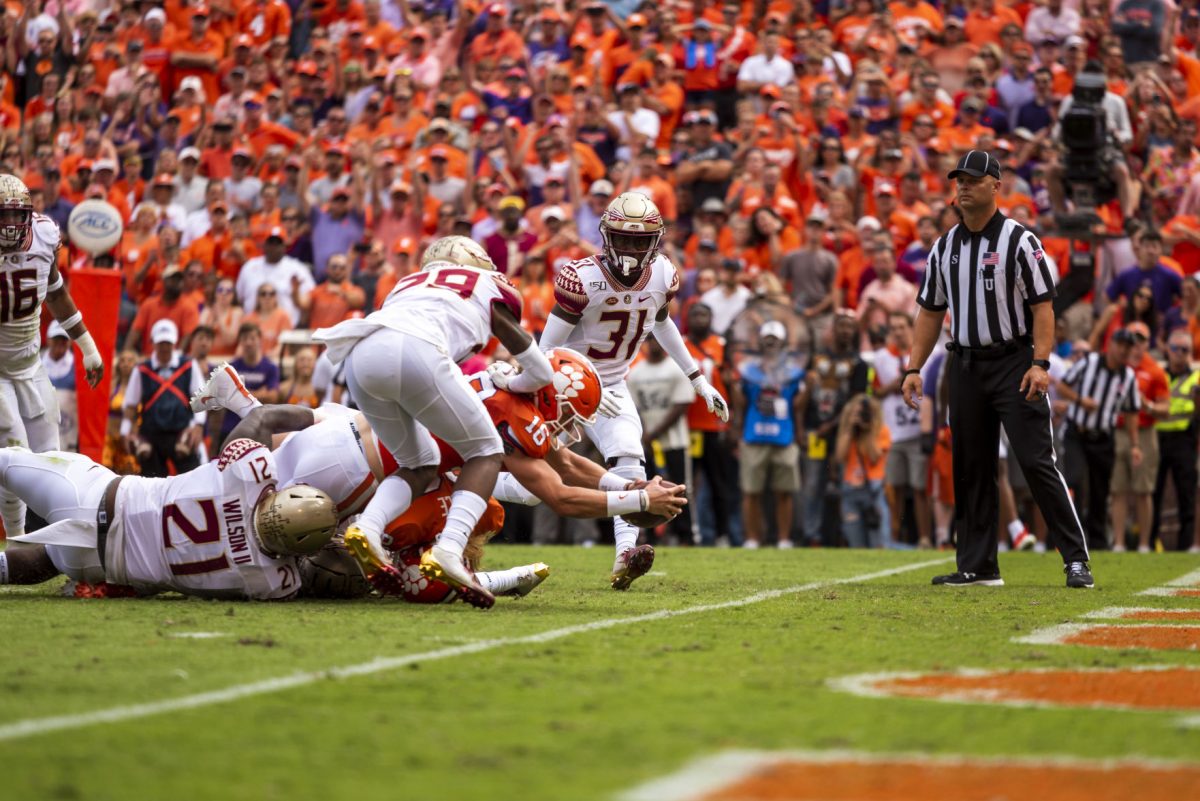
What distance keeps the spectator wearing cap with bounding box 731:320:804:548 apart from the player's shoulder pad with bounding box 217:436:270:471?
7348 mm

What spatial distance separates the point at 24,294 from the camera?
8.57 metres

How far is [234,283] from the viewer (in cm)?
1534

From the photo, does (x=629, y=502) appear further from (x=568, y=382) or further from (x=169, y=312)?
(x=169, y=312)

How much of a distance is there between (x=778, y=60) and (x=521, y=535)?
5696 millimetres

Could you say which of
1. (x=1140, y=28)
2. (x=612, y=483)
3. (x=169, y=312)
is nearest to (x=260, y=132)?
(x=169, y=312)

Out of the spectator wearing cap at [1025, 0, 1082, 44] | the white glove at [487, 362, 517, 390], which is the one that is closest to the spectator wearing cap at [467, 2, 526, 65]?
the spectator wearing cap at [1025, 0, 1082, 44]

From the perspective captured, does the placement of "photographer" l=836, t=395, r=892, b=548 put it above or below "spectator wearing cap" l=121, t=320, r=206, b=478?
below

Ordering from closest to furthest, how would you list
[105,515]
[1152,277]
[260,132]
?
[105,515], [1152,277], [260,132]

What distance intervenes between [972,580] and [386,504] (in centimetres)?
339

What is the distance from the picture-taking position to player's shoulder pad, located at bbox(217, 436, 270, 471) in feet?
21.5

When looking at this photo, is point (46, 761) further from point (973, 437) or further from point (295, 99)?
point (295, 99)

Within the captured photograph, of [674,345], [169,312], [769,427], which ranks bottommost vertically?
[769,427]

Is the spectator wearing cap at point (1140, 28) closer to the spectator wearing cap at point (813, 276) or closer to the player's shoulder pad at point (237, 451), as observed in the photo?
the spectator wearing cap at point (813, 276)

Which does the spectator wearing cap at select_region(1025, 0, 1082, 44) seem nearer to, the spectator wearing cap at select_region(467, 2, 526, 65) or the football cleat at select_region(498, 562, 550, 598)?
the spectator wearing cap at select_region(467, 2, 526, 65)
